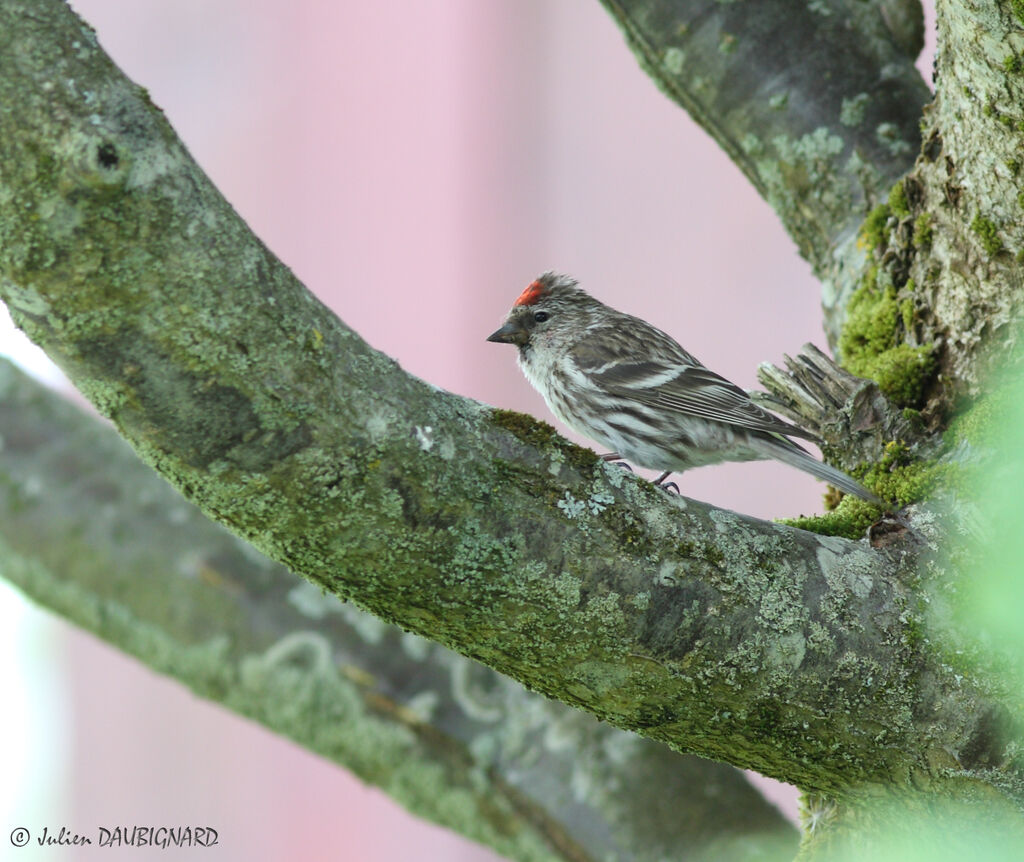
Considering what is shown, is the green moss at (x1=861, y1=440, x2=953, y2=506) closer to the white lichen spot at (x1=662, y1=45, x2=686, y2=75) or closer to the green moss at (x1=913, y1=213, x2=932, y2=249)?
the green moss at (x1=913, y1=213, x2=932, y2=249)

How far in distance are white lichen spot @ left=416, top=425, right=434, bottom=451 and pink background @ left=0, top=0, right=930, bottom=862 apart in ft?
23.5

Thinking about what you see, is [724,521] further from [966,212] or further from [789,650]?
[966,212]

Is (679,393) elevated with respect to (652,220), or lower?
lower

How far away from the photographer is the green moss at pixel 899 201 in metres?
3.30

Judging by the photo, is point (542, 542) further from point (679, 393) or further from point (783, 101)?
point (783, 101)

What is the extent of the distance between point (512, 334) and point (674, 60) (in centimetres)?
124

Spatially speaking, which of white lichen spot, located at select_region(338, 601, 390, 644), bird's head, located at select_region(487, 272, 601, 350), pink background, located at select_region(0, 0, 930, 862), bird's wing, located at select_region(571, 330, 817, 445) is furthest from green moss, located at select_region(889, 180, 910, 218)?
pink background, located at select_region(0, 0, 930, 862)

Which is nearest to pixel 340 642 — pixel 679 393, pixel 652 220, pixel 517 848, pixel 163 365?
pixel 517 848

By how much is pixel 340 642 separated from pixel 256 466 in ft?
6.64

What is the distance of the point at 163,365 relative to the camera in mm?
1755

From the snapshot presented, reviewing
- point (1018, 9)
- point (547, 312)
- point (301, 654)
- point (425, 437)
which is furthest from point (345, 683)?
point (1018, 9)

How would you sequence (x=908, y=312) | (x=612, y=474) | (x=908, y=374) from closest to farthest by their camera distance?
(x=612, y=474), (x=908, y=374), (x=908, y=312)

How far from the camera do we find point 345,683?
3.71 metres

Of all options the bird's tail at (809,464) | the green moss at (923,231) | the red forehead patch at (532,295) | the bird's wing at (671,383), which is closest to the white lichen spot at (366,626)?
the bird's wing at (671,383)
